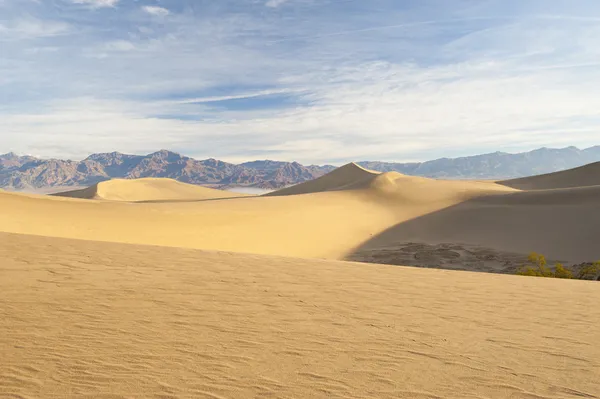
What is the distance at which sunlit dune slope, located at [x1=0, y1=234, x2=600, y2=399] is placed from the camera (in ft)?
12.3

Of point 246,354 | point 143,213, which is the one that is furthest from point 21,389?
point 143,213

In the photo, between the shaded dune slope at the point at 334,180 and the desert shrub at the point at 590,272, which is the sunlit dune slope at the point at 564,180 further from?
the desert shrub at the point at 590,272

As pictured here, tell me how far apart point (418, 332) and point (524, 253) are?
18845 millimetres

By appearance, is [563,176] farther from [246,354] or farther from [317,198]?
[246,354]

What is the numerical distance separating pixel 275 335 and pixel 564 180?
225ft

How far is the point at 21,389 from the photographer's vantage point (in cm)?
342

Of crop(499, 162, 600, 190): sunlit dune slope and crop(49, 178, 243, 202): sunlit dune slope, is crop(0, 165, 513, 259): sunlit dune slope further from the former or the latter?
crop(49, 178, 243, 202): sunlit dune slope

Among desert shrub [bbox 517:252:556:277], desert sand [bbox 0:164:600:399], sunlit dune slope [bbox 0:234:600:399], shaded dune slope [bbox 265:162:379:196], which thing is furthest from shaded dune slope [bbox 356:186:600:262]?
shaded dune slope [bbox 265:162:379:196]

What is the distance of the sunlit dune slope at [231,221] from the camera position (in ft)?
59.0

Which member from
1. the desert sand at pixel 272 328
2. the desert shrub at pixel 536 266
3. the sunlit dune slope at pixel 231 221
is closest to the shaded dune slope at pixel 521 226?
the sunlit dune slope at pixel 231 221

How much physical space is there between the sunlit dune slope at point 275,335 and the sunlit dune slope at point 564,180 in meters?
59.4

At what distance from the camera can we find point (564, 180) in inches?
2450

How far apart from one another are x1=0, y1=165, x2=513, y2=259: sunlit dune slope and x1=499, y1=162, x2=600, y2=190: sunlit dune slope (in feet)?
107

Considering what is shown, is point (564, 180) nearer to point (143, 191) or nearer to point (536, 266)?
point (536, 266)
